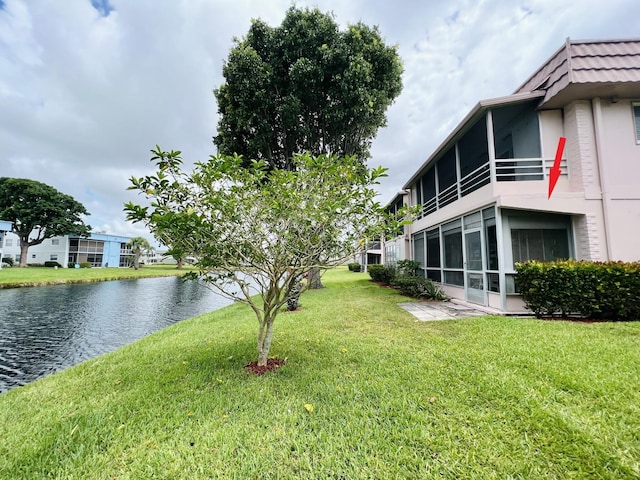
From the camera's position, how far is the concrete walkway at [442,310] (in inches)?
281

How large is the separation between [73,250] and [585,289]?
57.2m

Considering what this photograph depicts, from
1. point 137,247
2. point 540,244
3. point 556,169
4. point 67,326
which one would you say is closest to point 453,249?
point 540,244

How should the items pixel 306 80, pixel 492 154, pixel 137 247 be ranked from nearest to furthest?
pixel 492 154
pixel 306 80
pixel 137 247

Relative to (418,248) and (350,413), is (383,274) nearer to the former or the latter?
(418,248)

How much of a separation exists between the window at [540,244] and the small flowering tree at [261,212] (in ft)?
18.9

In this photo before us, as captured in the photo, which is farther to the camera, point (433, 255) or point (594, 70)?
point (433, 255)

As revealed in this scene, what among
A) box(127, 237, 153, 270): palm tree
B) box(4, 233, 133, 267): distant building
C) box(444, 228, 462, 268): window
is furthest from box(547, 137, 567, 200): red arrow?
box(4, 233, 133, 267): distant building

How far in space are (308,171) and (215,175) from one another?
3.99ft

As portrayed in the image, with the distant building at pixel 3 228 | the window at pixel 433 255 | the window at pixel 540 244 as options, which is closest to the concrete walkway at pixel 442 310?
the window at pixel 540 244

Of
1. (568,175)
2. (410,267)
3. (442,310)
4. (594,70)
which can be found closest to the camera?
(594,70)

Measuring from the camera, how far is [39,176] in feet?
111

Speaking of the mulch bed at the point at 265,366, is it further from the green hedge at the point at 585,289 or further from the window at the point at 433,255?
the window at the point at 433,255

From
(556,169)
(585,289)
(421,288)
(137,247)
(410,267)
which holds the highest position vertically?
(556,169)

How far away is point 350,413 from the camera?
9.20ft
